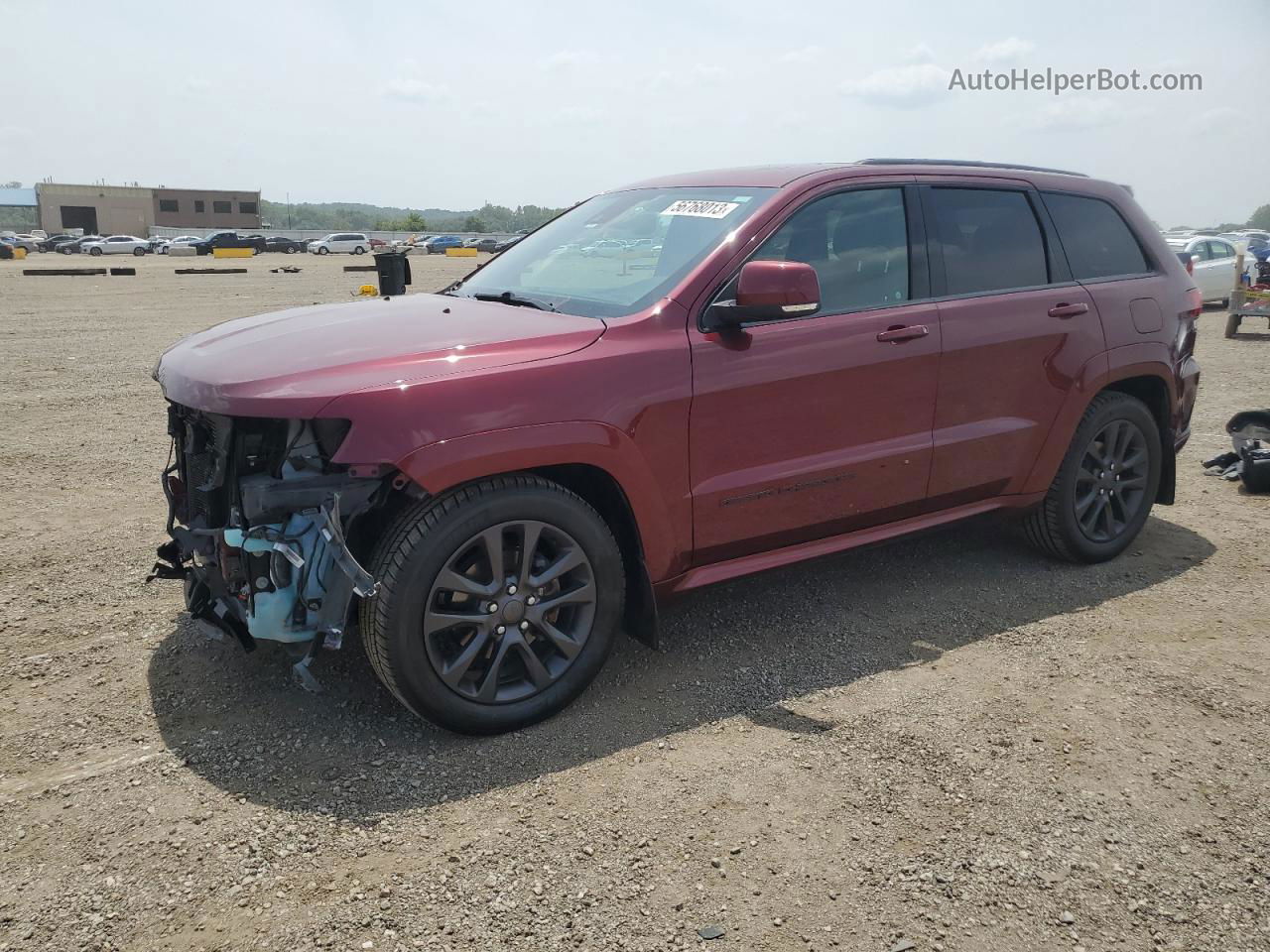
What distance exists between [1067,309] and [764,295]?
6.50 feet

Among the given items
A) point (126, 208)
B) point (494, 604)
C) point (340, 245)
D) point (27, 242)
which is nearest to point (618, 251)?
point (494, 604)

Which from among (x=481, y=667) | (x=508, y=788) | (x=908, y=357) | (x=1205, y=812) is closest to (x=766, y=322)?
(x=908, y=357)

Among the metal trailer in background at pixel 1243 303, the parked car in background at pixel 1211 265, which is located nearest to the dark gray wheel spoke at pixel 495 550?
the metal trailer in background at pixel 1243 303

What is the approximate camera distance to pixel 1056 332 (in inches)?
181

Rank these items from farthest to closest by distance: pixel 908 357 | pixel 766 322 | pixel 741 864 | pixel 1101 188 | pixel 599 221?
1. pixel 1101 188
2. pixel 599 221
3. pixel 908 357
4. pixel 766 322
5. pixel 741 864

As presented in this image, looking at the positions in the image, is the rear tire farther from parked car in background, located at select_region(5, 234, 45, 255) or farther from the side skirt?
parked car in background, located at select_region(5, 234, 45, 255)

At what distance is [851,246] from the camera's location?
4.07 metres

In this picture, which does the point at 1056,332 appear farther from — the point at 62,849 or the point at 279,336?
the point at 62,849

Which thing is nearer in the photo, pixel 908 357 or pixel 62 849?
pixel 62 849

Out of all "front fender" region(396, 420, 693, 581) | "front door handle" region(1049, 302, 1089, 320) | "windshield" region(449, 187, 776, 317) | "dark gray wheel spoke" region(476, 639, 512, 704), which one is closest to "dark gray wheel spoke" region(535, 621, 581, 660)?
"dark gray wheel spoke" region(476, 639, 512, 704)

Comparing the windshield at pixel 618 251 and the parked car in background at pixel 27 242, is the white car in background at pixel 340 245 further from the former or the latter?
the windshield at pixel 618 251

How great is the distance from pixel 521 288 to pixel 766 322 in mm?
1103

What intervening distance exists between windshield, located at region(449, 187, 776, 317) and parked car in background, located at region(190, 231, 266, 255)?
186 feet

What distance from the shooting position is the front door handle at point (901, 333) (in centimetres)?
402
